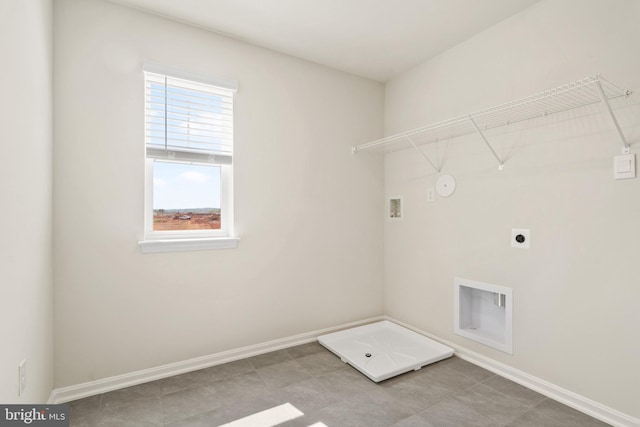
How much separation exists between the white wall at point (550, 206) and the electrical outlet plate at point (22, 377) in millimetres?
2548

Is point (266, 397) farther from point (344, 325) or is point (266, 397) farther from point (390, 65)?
point (390, 65)

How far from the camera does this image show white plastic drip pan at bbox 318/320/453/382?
2164 mm

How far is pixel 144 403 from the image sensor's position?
183 cm

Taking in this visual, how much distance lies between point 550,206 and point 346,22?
1.78 m

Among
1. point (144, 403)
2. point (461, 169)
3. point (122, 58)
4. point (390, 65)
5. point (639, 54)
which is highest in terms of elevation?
point (390, 65)

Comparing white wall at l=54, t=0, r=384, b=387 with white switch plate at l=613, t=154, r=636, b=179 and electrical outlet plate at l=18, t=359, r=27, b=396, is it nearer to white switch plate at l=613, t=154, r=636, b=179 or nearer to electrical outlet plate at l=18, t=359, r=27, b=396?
electrical outlet plate at l=18, t=359, r=27, b=396

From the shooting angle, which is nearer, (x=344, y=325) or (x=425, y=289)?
(x=425, y=289)

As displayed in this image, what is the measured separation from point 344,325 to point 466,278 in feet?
3.79

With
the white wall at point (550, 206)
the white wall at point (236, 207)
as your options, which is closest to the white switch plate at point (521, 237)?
the white wall at point (550, 206)

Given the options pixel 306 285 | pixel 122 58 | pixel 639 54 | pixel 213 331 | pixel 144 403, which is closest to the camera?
pixel 639 54

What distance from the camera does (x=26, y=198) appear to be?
1406 millimetres

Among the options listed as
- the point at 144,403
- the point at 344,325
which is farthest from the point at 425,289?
the point at 144,403

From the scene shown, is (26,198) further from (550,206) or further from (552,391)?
(552,391)

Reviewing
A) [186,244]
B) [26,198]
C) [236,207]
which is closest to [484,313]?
[236,207]
